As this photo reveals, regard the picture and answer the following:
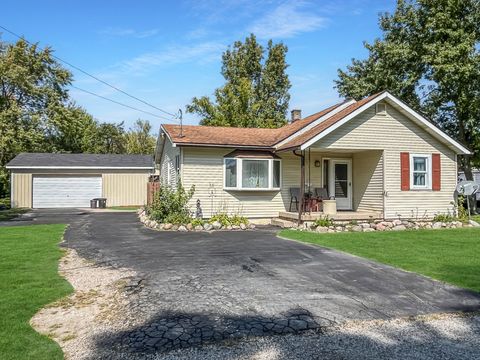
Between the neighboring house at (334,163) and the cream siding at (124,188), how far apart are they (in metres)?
13.6

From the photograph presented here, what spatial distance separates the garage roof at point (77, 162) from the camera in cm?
→ 2819

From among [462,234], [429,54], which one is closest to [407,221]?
[462,234]

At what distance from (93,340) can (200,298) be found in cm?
175

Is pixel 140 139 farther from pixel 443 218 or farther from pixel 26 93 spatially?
pixel 443 218

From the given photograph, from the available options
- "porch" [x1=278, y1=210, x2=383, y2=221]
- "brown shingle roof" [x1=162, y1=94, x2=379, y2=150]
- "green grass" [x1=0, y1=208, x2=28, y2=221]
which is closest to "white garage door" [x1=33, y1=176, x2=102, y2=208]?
"green grass" [x1=0, y1=208, x2=28, y2=221]

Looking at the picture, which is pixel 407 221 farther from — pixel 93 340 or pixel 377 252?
pixel 93 340

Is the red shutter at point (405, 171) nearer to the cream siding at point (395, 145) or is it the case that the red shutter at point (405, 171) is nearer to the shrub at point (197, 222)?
the cream siding at point (395, 145)

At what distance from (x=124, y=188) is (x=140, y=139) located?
24.1 meters

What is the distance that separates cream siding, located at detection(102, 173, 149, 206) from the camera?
2930 centimetres

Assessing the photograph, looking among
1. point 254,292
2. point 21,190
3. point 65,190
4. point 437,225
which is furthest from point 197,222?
point 21,190

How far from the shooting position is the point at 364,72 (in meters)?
26.8

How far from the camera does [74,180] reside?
28.8 meters

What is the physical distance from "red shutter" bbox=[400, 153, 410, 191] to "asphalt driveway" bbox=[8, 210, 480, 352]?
290 inches

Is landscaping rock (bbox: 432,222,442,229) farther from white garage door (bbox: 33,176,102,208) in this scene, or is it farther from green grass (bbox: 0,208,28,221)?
white garage door (bbox: 33,176,102,208)
